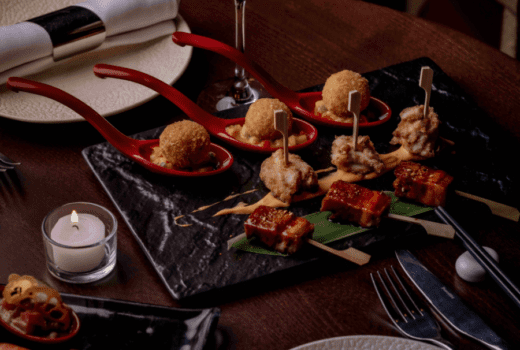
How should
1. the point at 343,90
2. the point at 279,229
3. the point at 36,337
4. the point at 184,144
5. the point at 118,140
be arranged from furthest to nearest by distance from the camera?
the point at 343,90 → the point at 118,140 → the point at 184,144 → the point at 279,229 → the point at 36,337

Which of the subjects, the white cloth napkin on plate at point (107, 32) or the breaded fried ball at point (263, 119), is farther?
the white cloth napkin on plate at point (107, 32)

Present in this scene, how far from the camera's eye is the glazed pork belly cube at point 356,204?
1.88m

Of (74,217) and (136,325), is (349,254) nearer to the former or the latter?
(136,325)

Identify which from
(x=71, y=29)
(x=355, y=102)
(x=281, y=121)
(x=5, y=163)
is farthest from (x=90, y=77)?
(x=355, y=102)

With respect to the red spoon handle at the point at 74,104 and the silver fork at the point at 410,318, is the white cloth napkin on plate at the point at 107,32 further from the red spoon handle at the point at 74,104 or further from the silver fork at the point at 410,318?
the silver fork at the point at 410,318

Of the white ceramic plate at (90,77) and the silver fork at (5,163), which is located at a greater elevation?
the white ceramic plate at (90,77)

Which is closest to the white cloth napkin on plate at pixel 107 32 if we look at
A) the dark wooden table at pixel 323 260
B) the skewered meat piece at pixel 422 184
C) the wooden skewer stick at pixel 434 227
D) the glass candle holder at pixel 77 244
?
the dark wooden table at pixel 323 260

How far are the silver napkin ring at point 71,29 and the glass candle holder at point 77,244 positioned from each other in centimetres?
106

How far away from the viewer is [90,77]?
259 cm

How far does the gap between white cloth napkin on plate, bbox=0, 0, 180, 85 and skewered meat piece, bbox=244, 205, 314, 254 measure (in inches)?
51.3

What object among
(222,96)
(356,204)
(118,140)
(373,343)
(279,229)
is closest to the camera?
(373,343)

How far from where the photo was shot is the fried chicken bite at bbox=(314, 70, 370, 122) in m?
2.26

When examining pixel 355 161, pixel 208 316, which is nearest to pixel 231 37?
pixel 355 161

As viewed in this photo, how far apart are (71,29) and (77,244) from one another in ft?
4.06
